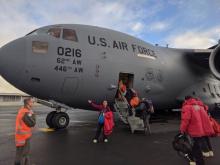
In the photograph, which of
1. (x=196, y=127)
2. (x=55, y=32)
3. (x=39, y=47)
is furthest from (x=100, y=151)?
(x=55, y=32)

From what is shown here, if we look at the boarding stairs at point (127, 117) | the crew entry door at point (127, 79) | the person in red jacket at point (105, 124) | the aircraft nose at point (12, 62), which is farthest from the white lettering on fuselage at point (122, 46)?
the person in red jacket at point (105, 124)

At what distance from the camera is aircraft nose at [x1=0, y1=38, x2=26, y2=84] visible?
306 inches

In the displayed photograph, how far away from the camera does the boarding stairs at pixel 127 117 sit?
932cm

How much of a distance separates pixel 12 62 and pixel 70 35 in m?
2.57

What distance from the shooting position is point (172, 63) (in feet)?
42.0

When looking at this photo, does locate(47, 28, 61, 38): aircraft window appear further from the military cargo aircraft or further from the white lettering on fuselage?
the white lettering on fuselage

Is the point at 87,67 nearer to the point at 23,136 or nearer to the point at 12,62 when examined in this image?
the point at 12,62

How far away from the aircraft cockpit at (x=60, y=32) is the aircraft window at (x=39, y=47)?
73 centimetres

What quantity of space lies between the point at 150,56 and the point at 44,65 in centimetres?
554

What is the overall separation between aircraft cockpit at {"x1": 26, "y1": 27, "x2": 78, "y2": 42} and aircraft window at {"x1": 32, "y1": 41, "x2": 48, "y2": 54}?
0.73 m

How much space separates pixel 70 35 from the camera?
371 inches

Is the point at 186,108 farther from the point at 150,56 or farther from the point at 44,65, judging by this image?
the point at 150,56

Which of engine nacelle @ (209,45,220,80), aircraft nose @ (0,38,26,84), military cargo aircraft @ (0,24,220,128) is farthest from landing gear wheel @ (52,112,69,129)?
engine nacelle @ (209,45,220,80)

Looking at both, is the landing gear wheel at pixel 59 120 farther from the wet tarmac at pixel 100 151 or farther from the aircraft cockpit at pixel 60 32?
the aircraft cockpit at pixel 60 32
